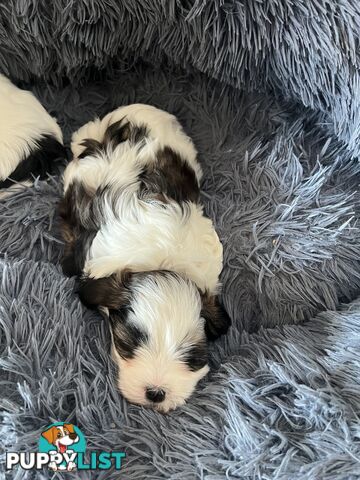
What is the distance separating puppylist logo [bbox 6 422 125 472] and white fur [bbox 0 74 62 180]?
75 centimetres

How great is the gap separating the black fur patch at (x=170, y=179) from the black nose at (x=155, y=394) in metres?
0.52

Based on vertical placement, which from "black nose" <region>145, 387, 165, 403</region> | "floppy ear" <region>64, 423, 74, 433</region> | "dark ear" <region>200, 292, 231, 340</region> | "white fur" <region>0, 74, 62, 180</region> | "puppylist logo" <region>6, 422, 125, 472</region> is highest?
"white fur" <region>0, 74, 62, 180</region>

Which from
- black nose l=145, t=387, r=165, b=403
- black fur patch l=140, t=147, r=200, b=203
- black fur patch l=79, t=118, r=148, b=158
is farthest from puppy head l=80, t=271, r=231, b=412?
black fur patch l=79, t=118, r=148, b=158

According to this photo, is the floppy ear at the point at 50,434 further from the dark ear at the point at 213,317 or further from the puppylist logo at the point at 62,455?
the dark ear at the point at 213,317

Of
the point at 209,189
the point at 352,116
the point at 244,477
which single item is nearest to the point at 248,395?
the point at 244,477

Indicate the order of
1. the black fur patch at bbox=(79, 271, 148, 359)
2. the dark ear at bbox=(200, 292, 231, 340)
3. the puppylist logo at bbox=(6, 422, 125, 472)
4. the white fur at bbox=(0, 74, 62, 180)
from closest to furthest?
1. the puppylist logo at bbox=(6, 422, 125, 472)
2. the black fur patch at bbox=(79, 271, 148, 359)
3. the dark ear at bbox=(200, 292, 231, 340)
4. the white fur at bbox=(0, 74, 62, 180)

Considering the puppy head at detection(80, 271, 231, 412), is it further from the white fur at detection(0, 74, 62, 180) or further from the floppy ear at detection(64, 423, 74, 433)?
the white fur at detection(0, 74, 62, 180)

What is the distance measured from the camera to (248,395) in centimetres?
151

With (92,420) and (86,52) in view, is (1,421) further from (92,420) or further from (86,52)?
(86,52)

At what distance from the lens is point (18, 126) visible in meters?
1.77

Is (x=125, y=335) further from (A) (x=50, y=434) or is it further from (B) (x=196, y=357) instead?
(A) (x=50, y=434)

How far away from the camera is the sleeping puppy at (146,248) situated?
147cm

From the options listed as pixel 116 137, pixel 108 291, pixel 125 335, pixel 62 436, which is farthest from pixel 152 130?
pixel 62 436

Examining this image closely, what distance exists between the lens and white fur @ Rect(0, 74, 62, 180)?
5.76 feet
